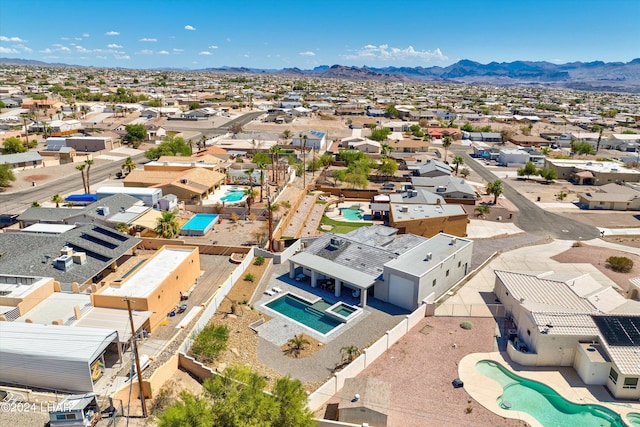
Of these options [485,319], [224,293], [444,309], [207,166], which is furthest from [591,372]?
Answer: [207,166]

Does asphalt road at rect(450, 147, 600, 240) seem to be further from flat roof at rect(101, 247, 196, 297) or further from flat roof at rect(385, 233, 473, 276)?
flat roof at rect(101, 247, 196, 297)

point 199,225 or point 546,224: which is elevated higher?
point 199,225

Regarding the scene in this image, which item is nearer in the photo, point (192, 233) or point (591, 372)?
point (591, 372)

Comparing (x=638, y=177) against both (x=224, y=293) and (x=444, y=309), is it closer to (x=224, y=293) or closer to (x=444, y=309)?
(x=444, y=309)

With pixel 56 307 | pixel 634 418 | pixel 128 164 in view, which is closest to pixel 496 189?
pixel 634 418

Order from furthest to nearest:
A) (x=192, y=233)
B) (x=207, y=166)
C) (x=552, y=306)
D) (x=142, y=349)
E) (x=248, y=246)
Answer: (x=207, y=166) → (x=192, y=233) → (x=248, y=246) → (x=552, y=306) → (x=142, y=349)

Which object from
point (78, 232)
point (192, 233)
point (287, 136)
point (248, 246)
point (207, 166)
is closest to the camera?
point (78, 232)

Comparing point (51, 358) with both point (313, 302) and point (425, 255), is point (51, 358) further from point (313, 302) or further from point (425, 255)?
point (425, 255)
